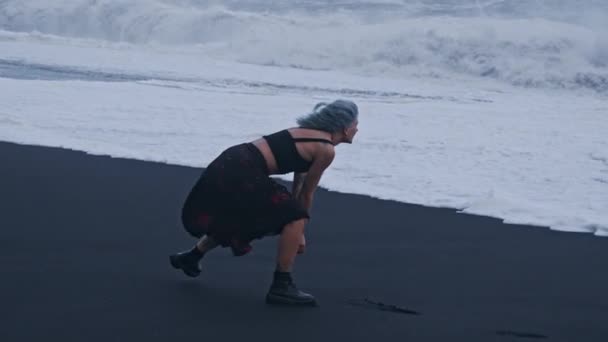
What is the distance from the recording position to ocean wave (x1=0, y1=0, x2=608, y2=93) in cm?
3120

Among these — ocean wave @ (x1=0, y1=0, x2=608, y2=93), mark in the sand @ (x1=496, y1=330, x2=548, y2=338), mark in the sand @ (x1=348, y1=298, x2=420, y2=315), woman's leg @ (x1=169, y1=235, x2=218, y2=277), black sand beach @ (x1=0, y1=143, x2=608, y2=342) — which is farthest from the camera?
ocean wave @ (x1=0, y1=0, x2=608, y2=93)

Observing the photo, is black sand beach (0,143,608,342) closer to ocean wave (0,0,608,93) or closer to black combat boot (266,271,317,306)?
black combat boot (266,271,317,306)

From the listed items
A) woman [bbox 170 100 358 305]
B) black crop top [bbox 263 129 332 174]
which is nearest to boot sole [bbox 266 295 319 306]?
woman [bbox 170 100 358 305]

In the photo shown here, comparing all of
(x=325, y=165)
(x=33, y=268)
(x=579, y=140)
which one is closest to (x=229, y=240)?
(x=325, y=165)

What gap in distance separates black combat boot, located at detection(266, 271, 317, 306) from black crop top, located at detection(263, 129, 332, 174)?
517 mm

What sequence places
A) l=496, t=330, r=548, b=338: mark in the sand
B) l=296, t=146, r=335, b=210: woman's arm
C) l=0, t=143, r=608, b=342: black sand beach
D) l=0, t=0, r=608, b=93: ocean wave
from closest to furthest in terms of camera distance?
l=0, t=143, r=608, b=342: black sand beach, l=496, t=330, r=548, b=338: mark in the sand, l=296, t=146, r=335, b=210: woman's arm, l=0, t=0, r=608, b=93: ocean wave

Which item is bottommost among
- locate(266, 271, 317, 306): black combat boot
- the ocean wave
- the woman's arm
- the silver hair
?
locate(266, 271, 317, 306): black combat boot

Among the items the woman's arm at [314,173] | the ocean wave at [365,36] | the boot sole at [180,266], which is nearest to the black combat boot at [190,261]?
the boot sole at [180,266]

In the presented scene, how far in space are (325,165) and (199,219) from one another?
69cm

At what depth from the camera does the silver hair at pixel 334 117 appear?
16.4 feet

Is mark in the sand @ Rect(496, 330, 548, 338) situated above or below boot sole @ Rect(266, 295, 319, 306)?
above

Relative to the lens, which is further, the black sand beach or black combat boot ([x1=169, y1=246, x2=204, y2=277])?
black combat boot ([x1=169, y1=246, x2=204, y2=277])

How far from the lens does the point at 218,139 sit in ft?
40.1

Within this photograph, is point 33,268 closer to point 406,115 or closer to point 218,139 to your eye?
point 218,139
